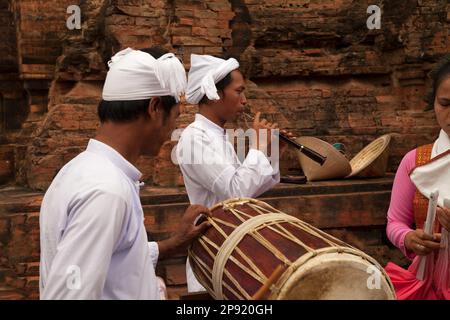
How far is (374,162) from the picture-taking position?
6.01 m

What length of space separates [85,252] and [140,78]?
0.62 metres

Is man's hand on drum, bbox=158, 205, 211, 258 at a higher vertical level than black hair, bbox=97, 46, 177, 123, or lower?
lower

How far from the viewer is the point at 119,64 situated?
194 cm

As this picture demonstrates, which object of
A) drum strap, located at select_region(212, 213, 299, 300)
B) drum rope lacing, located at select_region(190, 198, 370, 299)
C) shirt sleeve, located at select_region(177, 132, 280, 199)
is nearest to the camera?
drum rope lacing, located at select_region(190, 198, 370, 299)

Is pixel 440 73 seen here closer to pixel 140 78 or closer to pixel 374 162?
pixel 140 78

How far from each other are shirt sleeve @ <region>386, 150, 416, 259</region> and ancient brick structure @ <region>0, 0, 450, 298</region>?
9.20 feet

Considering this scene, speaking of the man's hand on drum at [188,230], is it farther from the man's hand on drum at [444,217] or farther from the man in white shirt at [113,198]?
the man's hand on drum at [444,217]

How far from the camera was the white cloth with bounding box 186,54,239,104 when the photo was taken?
3.28 m

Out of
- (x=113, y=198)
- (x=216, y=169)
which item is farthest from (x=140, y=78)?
(x=216, y=169)

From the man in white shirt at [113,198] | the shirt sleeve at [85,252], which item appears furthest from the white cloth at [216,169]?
the shirt sleeve at [85,252]

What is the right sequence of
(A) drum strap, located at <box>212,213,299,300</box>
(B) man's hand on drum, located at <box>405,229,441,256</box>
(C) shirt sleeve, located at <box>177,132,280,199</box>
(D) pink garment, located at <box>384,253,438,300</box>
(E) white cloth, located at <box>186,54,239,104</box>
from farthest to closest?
(E) white cloth, located at <box>186,54,239,104</box>, (C) shirt sleeve, located at <box>177,132,280,199</box>, (D) pink garment, located at <box>384,253,438,300</box>, (B) man's hand on drum, located at <box>405,229,441,256</box>, (A) drum strap, located at <box>212,213,299,300</box>

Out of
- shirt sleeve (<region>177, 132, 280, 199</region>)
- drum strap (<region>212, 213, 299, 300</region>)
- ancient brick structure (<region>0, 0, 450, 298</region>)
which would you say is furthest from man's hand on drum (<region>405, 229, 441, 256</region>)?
ancient brick structure (<region>0, 0, 450, 298</region>)

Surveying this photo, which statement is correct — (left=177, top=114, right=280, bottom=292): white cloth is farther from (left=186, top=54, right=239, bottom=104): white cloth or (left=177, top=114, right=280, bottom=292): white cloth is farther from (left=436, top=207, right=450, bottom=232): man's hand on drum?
(left=436, top=207, right=450, bottom=232): man's hand on drum

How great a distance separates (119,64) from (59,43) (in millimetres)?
5175
